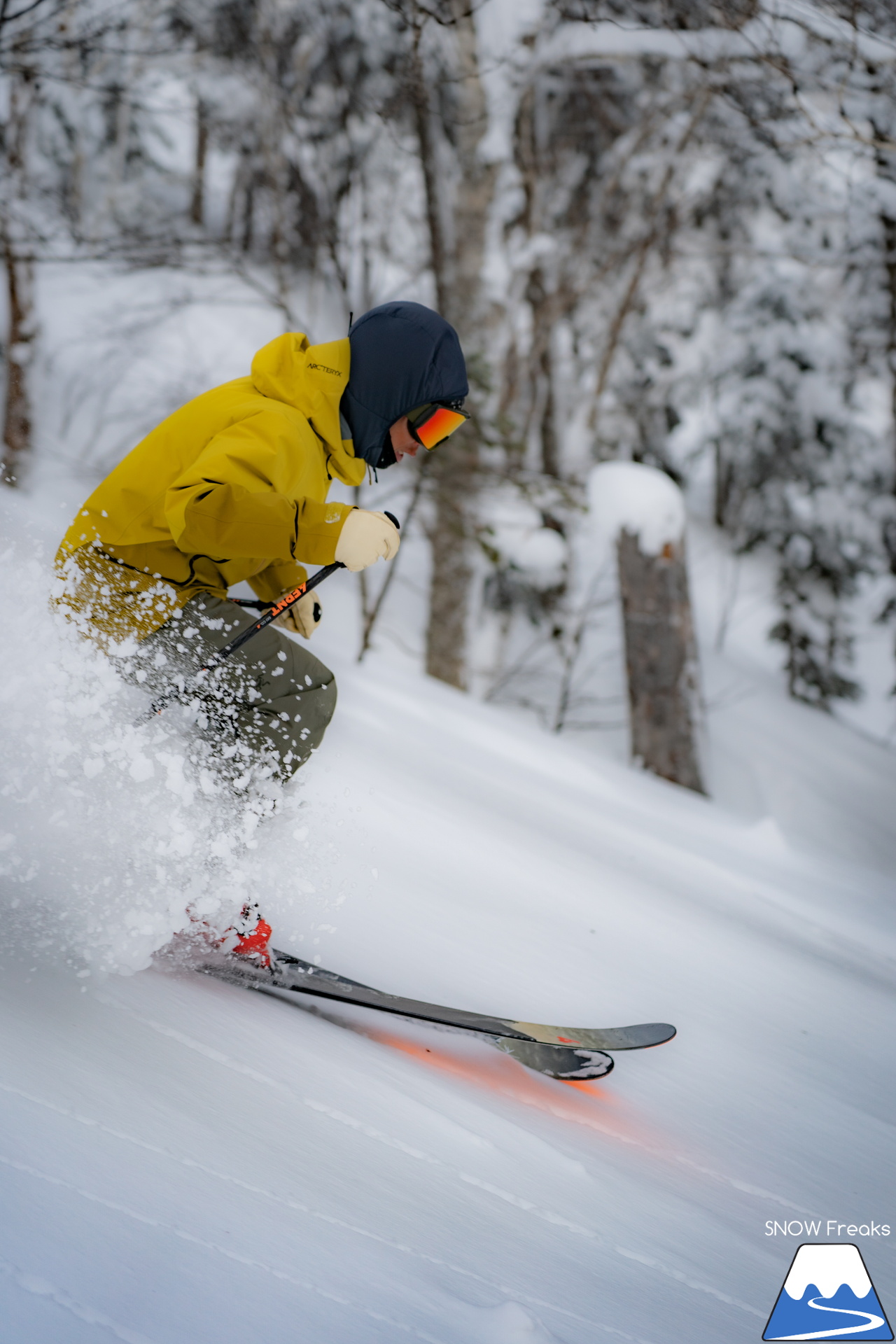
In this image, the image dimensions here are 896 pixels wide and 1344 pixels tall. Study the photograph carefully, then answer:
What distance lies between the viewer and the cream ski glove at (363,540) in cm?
190

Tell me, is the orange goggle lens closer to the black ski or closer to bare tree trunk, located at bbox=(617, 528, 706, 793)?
the black ski

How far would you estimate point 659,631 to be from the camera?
20.3 feet

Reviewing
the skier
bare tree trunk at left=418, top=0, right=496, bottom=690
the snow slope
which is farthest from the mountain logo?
bare tree trunk at left=418, top=0, right=496, bottom=690

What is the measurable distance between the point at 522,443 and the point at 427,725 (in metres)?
3.43

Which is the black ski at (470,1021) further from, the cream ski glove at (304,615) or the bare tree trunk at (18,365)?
the bare tree trunk at (18,365)

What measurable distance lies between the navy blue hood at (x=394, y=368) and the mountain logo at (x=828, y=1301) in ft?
6.41

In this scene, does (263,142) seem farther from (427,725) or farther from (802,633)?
(802,633)

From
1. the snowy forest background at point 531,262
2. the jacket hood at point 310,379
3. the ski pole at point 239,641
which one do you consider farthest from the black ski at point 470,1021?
the snowy forest background at point 531,262

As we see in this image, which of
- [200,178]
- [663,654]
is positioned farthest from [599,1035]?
[200,178]

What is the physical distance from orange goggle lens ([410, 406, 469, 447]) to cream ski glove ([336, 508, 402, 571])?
0.29 m

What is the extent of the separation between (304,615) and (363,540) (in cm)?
44

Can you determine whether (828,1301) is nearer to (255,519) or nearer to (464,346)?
(255,519)

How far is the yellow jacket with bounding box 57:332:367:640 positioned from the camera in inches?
68.0

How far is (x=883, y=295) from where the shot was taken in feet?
27.6
